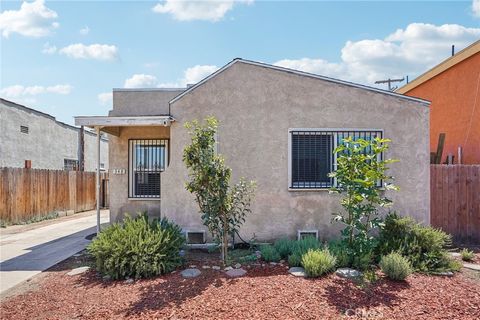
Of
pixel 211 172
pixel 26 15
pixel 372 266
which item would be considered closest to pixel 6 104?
pixel 26 15

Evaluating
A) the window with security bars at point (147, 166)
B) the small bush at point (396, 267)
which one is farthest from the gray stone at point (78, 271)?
the small bush at point (396, 267)

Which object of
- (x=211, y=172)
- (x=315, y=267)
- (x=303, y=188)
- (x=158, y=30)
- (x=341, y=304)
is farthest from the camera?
(x=158, y=30)

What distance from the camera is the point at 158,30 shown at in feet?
30.0

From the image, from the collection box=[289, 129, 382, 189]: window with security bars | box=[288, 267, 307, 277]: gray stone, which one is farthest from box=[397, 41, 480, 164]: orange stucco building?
box=[288, 267, 307, 277]: gray stone

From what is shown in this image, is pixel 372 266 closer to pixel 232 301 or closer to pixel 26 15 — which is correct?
pixel 232 301

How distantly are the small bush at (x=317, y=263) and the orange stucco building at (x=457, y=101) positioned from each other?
756cm

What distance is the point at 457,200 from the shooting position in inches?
354

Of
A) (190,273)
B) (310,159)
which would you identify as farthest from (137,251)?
(310,159)

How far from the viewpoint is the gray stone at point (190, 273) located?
602cm

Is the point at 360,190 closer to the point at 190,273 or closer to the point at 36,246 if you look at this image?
the point at 190,273

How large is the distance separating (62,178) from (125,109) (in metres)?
7.28

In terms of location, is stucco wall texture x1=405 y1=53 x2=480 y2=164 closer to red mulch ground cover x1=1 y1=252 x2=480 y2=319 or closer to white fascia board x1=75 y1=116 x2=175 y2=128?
red mulch ground cover x1=1 y1=252 x2=480 y2=319

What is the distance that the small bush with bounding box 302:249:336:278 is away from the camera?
572 centimetres

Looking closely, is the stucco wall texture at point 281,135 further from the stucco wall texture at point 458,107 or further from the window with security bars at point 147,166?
the stucco wall texture at point 458,107
